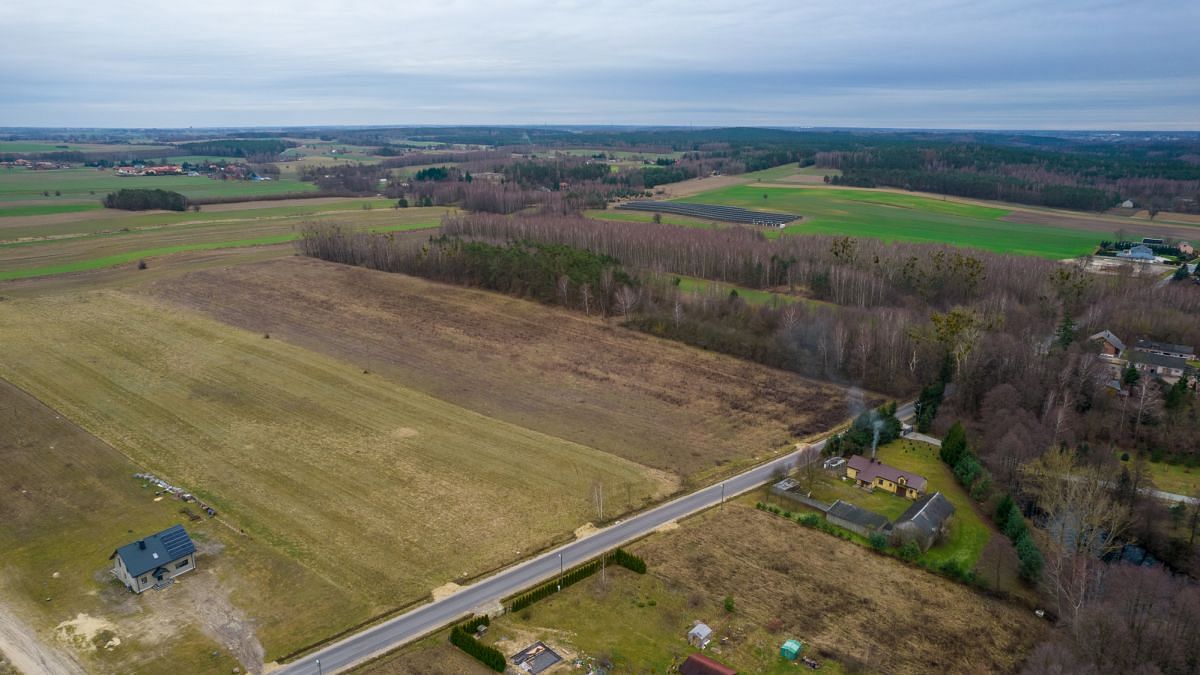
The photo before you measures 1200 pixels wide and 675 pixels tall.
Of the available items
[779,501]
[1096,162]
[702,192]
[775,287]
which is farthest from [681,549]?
[1096,162]

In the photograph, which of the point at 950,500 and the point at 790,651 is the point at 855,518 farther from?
the point at 790,651

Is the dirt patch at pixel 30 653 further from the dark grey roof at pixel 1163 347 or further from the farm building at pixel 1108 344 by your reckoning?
the dark grey roof at pixel 1163 347

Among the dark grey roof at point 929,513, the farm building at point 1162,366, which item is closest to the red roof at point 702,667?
the dark grey roof at point 929,513

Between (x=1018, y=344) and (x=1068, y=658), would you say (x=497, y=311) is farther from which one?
(x=1068, y=658)

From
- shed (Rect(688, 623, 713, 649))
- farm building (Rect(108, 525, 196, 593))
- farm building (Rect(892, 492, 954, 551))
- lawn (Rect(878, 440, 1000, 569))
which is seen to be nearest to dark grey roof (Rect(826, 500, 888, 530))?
farm building (Rect(892, 492, 954, 551))

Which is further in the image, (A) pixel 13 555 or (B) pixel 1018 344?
(B) pixel 1018 344

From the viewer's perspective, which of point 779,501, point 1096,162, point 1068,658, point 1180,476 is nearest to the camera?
point 1068,658

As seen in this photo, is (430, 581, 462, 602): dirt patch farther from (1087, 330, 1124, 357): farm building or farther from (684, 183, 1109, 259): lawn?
(684, 183, 1109, 259): lawn

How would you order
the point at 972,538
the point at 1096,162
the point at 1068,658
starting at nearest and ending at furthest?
the point at 1068,658, the point at 972,538, the point at 1096,162
